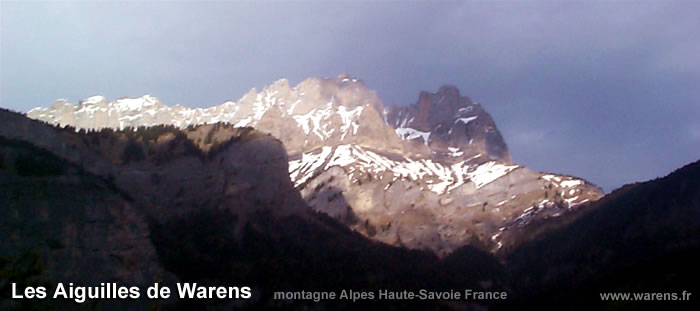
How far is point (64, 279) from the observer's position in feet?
235

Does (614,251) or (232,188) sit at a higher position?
(232,188)

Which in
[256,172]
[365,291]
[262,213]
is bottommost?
[365,291]

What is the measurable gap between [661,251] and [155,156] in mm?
112341

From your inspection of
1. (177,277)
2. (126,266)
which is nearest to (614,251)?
(177,277)

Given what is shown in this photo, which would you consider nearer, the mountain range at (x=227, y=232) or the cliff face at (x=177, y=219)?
the cliff face at (x=177, y=219)

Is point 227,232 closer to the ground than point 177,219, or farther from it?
closer to the ground

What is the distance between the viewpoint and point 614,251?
16688 centimetres

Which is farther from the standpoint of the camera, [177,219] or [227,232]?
[227,232]

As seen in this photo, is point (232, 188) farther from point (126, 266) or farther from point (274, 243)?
point (126, 266)

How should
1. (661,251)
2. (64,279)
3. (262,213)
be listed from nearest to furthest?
(64,279) → (661,251) → (262,213)

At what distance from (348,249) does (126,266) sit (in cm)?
8721

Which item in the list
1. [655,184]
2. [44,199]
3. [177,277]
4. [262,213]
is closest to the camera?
[44,199]

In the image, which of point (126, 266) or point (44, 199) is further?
point (126, 266)

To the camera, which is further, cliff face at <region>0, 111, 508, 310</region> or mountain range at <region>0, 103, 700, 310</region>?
mountain range at <region>0, 103, 700, 310</region>
